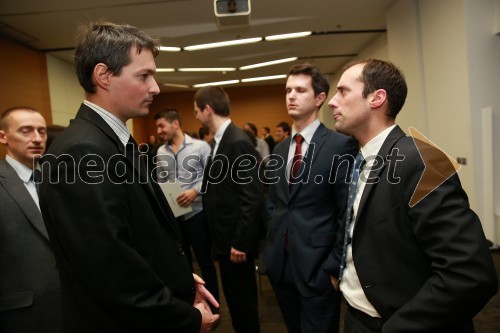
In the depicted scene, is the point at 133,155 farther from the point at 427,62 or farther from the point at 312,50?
the point at 312,50

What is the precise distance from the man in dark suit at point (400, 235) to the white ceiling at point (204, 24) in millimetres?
3304

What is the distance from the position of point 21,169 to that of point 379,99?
5.73ft

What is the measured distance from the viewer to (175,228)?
119 cm

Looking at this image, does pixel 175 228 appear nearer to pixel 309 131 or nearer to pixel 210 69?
pixel 309 131

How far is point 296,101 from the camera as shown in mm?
2023

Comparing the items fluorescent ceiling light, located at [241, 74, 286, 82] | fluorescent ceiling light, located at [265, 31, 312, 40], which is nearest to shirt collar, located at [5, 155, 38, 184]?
fluorescent ceiling light, located at [265, 31, 312, 40]

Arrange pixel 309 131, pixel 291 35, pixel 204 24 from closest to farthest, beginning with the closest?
1. pixel 309 131
2. pixel 204 24
3. pixel 291 35

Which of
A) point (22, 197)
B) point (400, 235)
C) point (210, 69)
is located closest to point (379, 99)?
point (400, 235)

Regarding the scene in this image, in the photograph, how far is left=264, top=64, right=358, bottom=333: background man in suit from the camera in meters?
1.81

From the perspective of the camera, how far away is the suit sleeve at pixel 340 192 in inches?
66.2

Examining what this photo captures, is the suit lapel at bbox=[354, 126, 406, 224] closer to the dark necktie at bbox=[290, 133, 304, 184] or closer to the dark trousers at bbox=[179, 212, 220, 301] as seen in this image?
the dark necktie at bbox=[290, 133, 304, 184]

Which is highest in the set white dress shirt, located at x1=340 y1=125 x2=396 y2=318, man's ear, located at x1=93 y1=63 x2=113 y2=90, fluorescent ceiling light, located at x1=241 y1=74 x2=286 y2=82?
fluorescent ceiling light, located at x1=241 y1=74 x2=286 y2=82

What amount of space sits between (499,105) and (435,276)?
3.84 meters

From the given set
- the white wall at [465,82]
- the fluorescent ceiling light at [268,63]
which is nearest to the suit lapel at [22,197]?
the white wall at [465,82]
